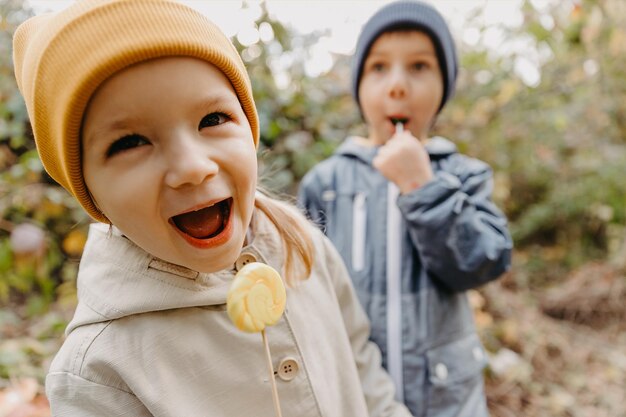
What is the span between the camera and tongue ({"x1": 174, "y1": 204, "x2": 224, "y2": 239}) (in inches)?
30.9

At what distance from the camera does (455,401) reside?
1.33m

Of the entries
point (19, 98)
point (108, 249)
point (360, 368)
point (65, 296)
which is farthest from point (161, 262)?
point (19, 98)

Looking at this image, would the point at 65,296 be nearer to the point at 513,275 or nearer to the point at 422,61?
the point at 422,61

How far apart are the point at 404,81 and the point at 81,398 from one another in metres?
1.12

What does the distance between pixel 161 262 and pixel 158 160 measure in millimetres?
211

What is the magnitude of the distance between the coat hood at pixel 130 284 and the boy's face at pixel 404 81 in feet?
2.57

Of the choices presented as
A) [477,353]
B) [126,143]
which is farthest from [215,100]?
[477,353]

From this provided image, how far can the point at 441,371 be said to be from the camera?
1.30m

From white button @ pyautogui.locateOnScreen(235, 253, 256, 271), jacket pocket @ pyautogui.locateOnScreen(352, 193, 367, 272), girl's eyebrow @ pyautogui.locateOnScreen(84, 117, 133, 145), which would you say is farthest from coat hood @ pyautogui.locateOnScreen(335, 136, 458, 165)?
girl's eyebrow @ pyautogui.locateOnScreen(84, 117, 133, 145)

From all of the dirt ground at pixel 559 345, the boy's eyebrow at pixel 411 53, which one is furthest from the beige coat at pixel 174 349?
the dirt ground at pixel 559 345

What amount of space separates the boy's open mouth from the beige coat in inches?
3.8

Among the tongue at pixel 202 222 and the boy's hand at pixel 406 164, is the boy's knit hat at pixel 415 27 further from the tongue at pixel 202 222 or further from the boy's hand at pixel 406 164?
the tongue at pixel 202 222

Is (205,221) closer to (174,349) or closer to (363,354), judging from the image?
(174,349)

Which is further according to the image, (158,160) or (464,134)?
(464,134)
